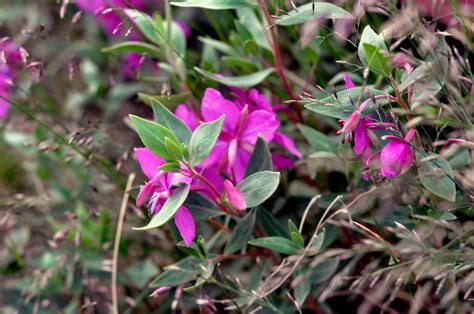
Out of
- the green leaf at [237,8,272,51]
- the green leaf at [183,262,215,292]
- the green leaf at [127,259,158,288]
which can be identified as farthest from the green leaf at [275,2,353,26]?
the green leaf at [127,259,158,288]

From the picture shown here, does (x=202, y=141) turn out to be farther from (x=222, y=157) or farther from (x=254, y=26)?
(x=254, y=26)

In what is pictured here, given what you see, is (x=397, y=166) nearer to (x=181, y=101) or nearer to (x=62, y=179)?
(x=181, y=101)

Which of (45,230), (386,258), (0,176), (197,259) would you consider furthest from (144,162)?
(0,176)

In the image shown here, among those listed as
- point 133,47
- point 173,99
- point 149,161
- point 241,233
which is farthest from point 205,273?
point 133,47

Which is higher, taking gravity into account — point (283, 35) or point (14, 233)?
point (283, 35)

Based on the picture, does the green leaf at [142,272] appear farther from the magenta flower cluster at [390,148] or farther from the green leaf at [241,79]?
the magenta flower cluster at [390,148]

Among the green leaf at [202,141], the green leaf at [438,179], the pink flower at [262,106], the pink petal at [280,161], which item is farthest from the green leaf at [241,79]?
the green leaf at [438,179]
